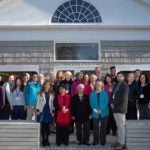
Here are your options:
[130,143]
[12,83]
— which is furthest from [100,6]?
[130,143]

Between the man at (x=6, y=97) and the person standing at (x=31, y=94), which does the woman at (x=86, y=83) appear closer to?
the person standing at (x=31, y=94)

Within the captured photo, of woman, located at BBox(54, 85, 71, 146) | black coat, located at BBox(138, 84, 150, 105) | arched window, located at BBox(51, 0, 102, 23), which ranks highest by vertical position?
arched window, located at BBox(51, 0, 102, 23)

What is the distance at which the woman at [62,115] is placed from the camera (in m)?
12.3

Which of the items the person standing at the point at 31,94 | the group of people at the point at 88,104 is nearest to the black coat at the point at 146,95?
the group of people at the point at 88,104

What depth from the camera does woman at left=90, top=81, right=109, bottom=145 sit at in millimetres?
12234

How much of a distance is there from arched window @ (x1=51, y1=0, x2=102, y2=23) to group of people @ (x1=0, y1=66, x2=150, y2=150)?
4.97 meters

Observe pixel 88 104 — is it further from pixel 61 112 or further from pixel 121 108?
pixel 121 108

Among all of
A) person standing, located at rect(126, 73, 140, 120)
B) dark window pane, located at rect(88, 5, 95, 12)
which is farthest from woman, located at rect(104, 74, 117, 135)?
dark window pane, located at rect(88, 5, 95, 12)

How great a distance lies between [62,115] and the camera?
1231 centimetres

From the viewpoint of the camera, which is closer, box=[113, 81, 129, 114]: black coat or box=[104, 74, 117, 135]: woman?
box=[113, 81, 129, 114]: black coat

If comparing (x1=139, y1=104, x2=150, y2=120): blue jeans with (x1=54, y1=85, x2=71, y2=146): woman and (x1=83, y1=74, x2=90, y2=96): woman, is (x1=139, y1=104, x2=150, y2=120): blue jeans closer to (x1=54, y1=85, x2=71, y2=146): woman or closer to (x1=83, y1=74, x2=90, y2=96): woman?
(x1=83, y1=74, x2=90, y2=96): woman

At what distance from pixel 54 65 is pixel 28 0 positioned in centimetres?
253

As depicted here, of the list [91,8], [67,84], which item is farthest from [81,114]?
[91,8]

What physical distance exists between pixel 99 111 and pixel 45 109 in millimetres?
1375
